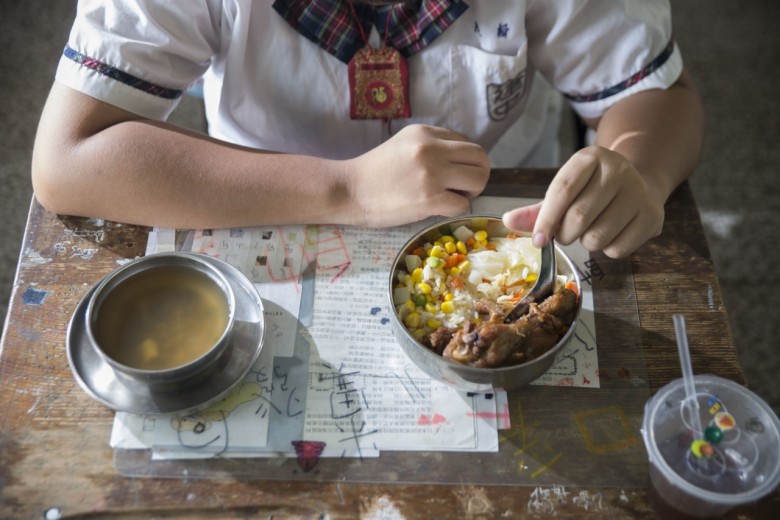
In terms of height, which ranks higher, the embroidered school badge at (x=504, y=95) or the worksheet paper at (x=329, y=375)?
the embroidered school badge at (x=504, y=95)

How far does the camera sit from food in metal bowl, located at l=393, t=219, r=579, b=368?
2.51 ft

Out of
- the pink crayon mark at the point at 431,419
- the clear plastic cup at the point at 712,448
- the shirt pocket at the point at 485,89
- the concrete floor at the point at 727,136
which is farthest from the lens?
the concrete floor at the point at 727,136

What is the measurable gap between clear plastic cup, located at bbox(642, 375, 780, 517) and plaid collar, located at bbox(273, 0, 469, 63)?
1.98 ft

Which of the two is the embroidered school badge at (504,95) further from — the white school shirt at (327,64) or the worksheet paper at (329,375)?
the worksheet paper at (329,375)

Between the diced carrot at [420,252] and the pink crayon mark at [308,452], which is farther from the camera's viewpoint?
the diced carrot at [420,252]

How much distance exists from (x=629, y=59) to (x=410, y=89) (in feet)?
1.11

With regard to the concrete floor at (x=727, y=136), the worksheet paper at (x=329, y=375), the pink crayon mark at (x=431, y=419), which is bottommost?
the concrete floor at (x=727, y=136)

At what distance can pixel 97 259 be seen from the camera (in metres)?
0.92

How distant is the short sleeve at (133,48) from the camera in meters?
0.88

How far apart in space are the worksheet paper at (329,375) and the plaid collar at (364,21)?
11.0 inches

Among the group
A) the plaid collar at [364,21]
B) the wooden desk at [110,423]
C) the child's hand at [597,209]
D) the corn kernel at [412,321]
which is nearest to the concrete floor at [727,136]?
the wooden desk at [110,423]

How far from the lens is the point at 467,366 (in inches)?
29.2

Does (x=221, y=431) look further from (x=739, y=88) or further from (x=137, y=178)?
(x=739, y=88)

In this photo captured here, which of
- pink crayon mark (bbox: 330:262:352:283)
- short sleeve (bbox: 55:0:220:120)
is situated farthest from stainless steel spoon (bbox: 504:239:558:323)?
short sleeve (bbox: 55:0:220:120)
